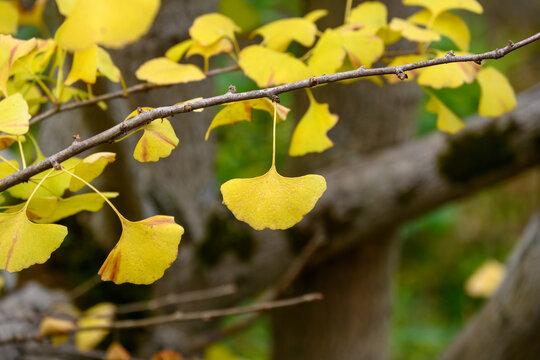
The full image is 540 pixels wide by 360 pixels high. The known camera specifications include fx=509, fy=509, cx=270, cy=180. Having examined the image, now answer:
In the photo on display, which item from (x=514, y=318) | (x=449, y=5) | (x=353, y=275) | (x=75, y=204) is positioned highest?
(x=449, y=5)

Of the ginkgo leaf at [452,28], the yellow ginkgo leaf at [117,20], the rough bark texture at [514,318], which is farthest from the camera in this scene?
the rough bark texture at [514,318]

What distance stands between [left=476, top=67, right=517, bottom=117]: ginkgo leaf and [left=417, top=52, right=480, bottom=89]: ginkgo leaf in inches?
1.3

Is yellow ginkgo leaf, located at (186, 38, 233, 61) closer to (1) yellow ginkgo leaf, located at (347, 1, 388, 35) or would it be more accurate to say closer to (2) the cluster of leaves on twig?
(2) the cluster of leaves on twig

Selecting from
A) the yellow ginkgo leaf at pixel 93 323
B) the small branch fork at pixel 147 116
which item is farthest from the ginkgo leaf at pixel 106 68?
the yellow ginkgo leaf at pixel 93 323

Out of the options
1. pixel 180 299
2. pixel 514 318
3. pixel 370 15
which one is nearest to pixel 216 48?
pixel 370 15

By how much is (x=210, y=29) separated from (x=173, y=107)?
0.15 metres

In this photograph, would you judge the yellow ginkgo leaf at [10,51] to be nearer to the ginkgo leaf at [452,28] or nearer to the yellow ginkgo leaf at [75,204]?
the yellow ginkgo leaf at [75,204]

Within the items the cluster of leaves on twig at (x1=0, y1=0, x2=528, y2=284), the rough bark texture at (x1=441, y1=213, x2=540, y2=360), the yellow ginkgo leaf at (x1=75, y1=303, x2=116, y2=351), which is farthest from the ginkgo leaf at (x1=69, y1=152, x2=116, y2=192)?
the rough bark texture at (x1=441, y1=213, x2=540, y2=360)

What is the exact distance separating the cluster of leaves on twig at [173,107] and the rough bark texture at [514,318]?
504 millimetres

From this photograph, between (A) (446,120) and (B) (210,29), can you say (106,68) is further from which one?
(A) (446,120)

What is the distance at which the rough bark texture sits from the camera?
76cm

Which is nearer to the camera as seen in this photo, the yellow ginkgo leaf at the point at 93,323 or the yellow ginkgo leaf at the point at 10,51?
the yellow ginkgo leaf at the point at 10,51

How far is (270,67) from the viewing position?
337mm

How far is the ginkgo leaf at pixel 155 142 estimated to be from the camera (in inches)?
10.6
